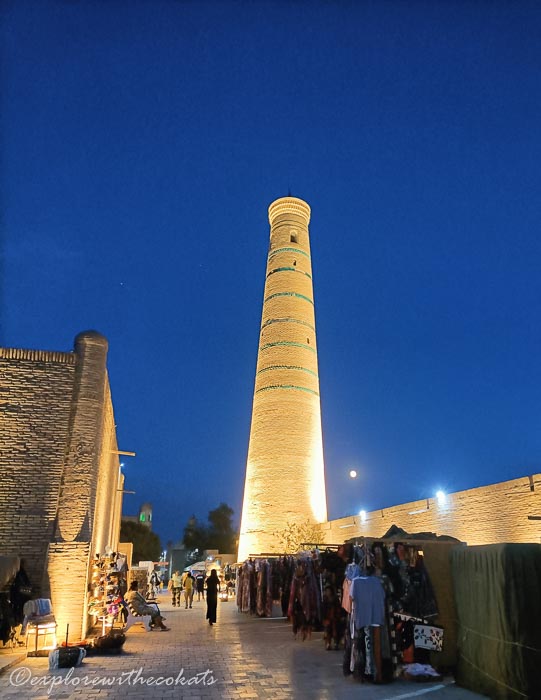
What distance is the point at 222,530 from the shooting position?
47469mm

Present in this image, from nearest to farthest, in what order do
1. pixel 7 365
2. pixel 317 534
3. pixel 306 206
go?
pixel 7 365 → pixel 317 534 → pixel 306 206

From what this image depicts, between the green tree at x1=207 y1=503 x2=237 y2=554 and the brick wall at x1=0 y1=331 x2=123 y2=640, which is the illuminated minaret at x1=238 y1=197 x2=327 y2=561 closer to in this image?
the brick wall at x1=0 y1=331 x2=123 y2=640

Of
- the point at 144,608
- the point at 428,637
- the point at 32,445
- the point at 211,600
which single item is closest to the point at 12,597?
the point at 32,445

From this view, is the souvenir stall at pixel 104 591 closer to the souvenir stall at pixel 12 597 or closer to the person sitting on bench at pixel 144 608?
the person sitting on bench at pixel 144 608

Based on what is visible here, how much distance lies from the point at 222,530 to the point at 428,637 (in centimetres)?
4251

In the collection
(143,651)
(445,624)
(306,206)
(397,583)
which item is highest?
(306,206)

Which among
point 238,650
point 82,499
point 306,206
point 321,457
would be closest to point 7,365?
point 82,499

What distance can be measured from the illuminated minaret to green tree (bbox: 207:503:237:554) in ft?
86.8

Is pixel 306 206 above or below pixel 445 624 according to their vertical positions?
above

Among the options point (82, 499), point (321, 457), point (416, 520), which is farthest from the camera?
point (321, 457)

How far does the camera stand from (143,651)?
869 cm

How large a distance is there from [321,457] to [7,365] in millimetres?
13440

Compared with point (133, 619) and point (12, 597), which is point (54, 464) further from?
point (133, 619)

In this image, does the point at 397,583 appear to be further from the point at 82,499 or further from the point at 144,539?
the point at 144,539
